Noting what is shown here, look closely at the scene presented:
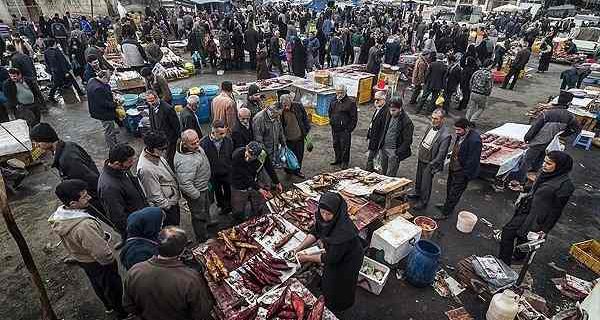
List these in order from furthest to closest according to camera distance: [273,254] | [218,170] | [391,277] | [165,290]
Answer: [218,170] < [391,277] < [273,254] < [165,290]

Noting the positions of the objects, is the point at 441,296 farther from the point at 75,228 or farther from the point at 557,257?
the point at 75,228

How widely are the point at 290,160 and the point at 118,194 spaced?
3638 mm

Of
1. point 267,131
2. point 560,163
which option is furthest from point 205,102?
point 560,163

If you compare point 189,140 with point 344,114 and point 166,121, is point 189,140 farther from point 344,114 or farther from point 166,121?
point 344,114

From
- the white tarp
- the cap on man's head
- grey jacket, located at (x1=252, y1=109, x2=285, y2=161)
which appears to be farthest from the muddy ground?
the cap on man's head

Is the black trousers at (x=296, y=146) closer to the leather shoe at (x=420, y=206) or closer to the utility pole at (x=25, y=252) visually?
the leather shoe at (x=420, y=206)

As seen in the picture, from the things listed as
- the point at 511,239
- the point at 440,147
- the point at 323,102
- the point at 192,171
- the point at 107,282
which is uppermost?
the point at 192,171

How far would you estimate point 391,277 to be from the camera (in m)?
5.10

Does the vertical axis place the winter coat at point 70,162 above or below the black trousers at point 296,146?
above

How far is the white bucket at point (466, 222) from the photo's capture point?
6008mm

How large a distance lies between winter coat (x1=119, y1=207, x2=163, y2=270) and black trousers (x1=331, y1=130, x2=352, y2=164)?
518cm

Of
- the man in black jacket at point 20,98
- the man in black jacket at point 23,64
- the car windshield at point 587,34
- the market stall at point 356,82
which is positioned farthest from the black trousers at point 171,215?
the car windshield at point 587,34

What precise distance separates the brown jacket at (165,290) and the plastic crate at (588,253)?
6232 millimetres

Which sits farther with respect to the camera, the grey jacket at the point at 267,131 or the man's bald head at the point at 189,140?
the grey jacket at the point at 267,131
